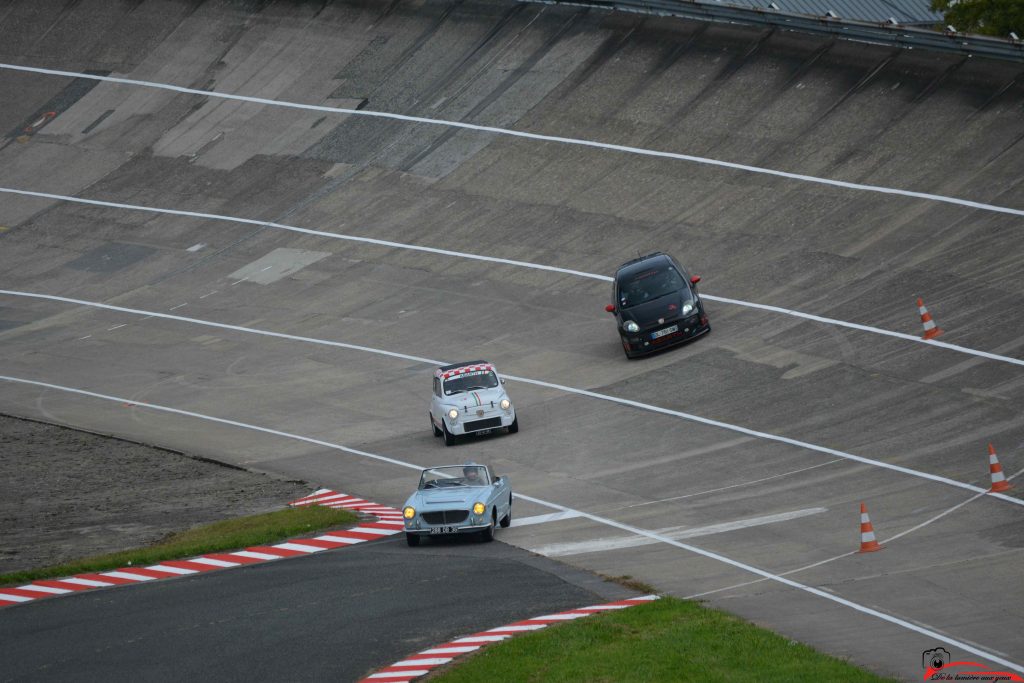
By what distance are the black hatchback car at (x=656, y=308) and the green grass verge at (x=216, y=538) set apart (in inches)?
383

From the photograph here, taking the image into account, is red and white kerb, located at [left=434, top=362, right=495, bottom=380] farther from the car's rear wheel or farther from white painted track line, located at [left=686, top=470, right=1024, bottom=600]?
white painted track line, located at [left=686, top=470, right=1024, bottom=600]

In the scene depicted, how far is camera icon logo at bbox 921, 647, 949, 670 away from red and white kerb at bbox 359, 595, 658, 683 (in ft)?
13.9

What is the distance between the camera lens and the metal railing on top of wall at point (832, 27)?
40906 millimetres

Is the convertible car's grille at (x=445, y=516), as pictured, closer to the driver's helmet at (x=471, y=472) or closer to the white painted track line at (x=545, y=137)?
the driver's helmet at (x=471, y=472)

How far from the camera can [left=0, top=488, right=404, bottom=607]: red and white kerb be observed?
2305 cm

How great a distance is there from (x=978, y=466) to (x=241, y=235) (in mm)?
28883

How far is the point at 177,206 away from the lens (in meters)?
50.1

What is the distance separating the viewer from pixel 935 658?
53.1 feet

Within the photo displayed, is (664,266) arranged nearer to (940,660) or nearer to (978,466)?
(978,466)

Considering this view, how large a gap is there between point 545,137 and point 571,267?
327 inches

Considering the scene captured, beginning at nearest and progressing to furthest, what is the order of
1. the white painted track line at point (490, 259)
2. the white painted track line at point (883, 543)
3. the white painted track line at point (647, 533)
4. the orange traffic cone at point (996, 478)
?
the white painted track line at point (647, 533) → the white painted track line at point (883, 543) → the orange traffic cone at point (996, 478) → the white painted track line at point (490, 259)

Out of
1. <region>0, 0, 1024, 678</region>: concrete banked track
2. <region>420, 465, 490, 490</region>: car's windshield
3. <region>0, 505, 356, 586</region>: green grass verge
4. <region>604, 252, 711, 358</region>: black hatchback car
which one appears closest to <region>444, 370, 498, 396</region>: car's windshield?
<region>0, 0, 1024, 678</region>: concrete banked track

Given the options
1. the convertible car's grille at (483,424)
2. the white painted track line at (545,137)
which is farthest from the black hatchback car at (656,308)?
the white painted track line at (545,137)

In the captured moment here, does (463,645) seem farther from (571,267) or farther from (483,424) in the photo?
(571,267)
